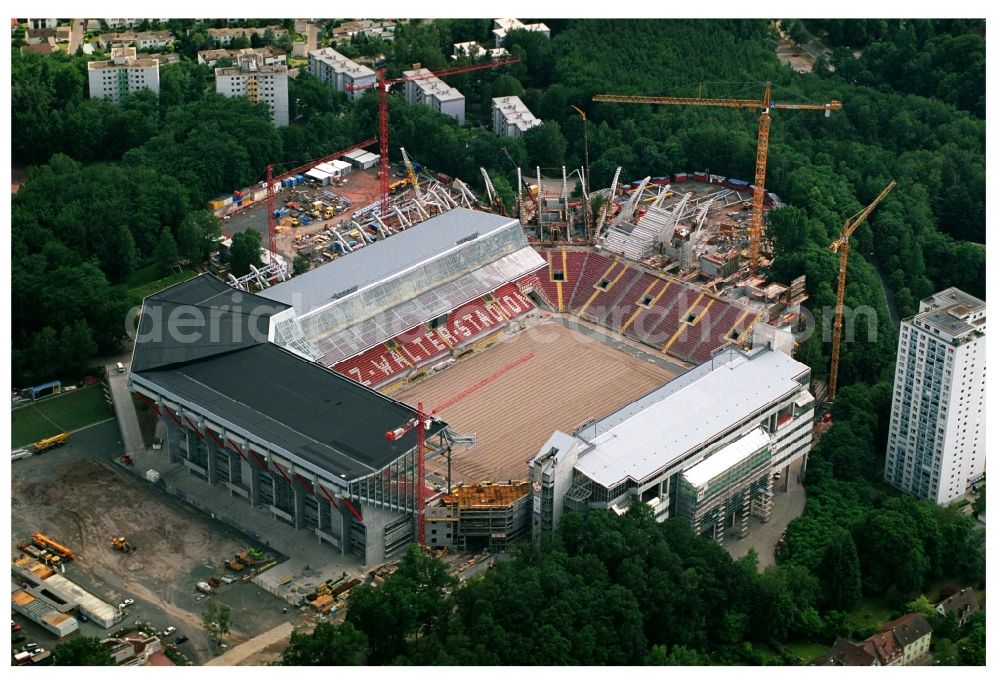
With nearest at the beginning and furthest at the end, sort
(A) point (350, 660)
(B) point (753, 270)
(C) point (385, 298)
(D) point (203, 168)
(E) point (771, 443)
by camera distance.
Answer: (A) point (350, 660), (E) point (771, 443), (C) point (385, 298), (B) point (753, 270), (D) point (203, 168)

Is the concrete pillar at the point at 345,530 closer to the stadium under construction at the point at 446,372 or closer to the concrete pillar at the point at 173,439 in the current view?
the stadium under construction at the point at 446,372

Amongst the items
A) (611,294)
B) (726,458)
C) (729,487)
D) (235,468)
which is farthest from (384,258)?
(729,487)

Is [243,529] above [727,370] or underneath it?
underneath

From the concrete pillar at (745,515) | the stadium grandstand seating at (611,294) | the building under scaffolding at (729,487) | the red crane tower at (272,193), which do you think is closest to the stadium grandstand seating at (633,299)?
the stadium grandstand seating at (611,294)

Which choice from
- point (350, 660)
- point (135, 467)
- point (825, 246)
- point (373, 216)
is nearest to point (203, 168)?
point (373, 216)

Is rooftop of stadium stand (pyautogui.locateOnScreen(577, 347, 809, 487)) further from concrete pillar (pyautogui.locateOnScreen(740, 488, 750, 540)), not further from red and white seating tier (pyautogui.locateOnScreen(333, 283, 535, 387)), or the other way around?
red and white seating tier (pyautogui.locateOnScreen(333, 283, 535, 387))

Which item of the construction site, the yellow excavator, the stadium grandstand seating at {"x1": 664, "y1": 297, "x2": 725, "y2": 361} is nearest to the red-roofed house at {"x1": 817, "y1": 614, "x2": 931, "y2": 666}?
the construction site
